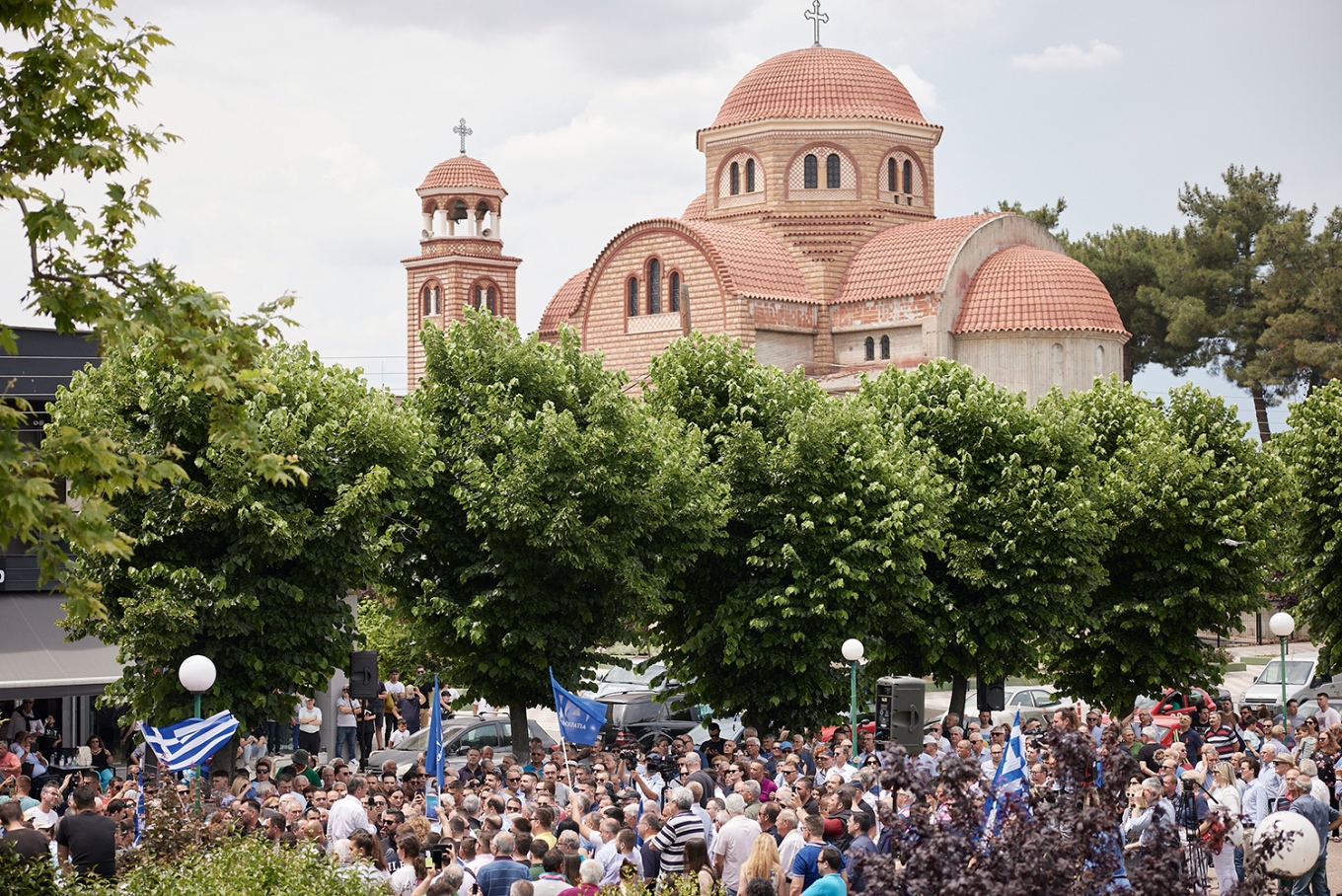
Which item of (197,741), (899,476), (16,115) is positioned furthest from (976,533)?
(16,115)

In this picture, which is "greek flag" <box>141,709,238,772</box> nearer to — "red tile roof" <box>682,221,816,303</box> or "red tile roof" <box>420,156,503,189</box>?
"red tile roof" <box>682,221,816,303</box>

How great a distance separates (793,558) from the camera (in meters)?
24.8

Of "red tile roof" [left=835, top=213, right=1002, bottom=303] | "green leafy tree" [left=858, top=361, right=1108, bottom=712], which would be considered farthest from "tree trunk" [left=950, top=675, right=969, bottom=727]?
"red tile roof" [left=835, top=213, right=1002, bottom=303]

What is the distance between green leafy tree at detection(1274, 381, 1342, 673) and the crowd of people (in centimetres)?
1227

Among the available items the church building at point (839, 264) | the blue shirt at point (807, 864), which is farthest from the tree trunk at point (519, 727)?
the church building at point (839, 264)

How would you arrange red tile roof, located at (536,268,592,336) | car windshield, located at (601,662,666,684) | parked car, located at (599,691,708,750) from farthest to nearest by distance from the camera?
red tile roof, located at (536,268,592,336), car windshield, located at (601,662,666,684), parked car, located at (599,691,708,750)

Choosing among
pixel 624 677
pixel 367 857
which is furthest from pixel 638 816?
pixel 624 677

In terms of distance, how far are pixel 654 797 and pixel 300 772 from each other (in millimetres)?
5152

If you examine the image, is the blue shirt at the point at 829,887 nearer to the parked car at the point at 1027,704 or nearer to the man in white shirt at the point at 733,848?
the man in white shirt at the point at 733,848

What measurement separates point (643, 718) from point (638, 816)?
15573 mm

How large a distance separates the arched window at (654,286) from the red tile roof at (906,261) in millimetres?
5685

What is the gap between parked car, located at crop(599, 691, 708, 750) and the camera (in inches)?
1097

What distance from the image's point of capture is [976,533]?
28.3 m

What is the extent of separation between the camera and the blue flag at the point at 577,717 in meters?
18.2
